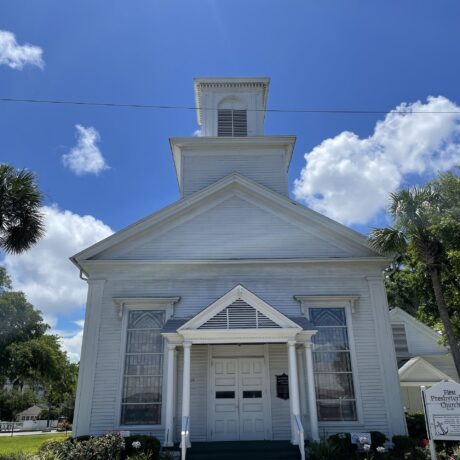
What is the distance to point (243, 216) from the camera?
46.0ft

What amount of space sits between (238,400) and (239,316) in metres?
2.76

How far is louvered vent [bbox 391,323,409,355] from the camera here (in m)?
22.5

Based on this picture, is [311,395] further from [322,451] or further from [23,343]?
[23,343]

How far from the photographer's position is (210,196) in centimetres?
1410

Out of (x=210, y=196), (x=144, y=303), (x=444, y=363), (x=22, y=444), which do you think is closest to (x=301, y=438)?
(x=144, y=303)

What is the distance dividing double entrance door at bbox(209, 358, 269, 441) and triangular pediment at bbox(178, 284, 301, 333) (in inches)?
78.0

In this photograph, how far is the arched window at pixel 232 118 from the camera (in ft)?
58.3

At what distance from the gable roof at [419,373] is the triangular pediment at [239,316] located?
10.6 meters

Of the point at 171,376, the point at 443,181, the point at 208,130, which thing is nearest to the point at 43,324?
the point at 208,130

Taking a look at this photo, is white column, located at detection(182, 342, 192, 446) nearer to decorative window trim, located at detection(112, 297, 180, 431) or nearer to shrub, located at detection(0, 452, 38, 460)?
decorative window trim, located at detection(112, 297, 180, 431)

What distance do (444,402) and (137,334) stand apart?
26.8 ft

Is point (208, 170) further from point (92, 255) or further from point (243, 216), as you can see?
point (92, 255)

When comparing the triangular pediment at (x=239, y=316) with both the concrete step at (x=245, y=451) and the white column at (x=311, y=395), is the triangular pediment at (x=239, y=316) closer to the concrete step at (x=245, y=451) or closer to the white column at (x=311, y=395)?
the white column at (x=311, y=395)

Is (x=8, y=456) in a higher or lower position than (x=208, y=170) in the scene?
lower
